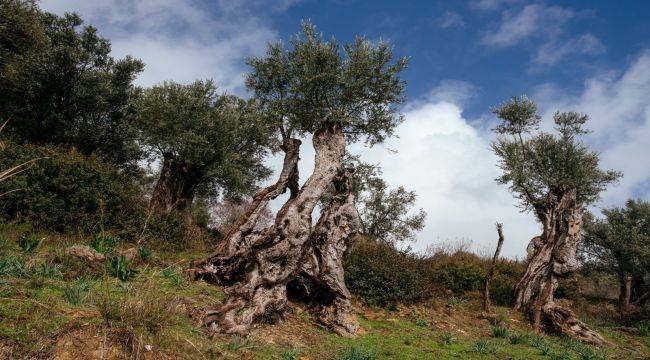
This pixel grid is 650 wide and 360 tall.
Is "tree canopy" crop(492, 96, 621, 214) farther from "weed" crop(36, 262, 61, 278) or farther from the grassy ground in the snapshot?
"weed" crop(36, 262, 61, 278)

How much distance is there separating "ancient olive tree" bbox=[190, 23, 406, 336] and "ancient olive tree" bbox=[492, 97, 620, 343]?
8.78m

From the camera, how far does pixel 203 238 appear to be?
768 inches

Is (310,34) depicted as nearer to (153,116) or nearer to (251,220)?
(251,220)

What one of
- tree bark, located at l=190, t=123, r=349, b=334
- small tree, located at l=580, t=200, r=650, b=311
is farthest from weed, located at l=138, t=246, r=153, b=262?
small tree, located at l=580, t=200, r=650, b=311

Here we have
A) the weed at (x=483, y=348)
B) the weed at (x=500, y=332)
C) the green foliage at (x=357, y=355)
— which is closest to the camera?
the green foliage at (x=357, y=355)

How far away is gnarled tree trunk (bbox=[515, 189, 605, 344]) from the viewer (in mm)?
13508

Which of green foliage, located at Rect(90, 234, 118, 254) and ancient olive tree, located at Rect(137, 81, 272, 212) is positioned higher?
ancient olive tree, located at Rect(137, 81, 272, 212)

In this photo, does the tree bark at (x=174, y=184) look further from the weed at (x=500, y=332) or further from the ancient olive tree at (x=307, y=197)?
the weed at (x=500, y=332)

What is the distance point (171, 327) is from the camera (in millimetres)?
4949

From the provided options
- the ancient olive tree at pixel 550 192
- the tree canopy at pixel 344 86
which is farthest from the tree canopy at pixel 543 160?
the tree canopy at pixel 344 86

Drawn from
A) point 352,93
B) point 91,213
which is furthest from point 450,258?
point 91,213

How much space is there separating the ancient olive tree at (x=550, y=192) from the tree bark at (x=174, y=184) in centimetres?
1841

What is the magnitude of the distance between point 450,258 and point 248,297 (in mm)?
17401

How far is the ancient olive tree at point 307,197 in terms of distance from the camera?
29.6 ft
